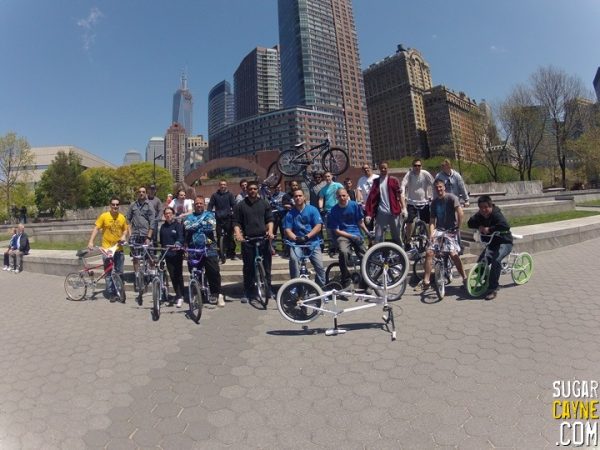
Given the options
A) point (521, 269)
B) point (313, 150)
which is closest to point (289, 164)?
point (313, 150)

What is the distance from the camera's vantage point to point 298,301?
4867mm

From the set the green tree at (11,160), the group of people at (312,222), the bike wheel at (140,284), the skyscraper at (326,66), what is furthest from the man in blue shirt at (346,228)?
the skyscraper at (326,66)

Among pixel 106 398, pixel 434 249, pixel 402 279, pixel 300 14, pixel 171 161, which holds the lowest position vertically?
pixel 106 398

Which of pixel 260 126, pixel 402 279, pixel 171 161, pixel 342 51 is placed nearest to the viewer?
pixel 402 279

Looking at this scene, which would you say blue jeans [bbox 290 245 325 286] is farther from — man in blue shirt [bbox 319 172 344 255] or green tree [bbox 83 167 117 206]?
green tree [bbox 83 167 117 206]

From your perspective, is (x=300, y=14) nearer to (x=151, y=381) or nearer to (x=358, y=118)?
(x=358, y=118)

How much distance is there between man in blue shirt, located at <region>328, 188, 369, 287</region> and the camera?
5793 millimetres

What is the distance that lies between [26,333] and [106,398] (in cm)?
355

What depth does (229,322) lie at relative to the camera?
5453 millimetres

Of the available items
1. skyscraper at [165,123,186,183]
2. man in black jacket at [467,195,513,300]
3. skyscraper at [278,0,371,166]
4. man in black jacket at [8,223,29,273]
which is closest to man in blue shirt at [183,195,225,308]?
man in black jacket at [467,195,513,300]

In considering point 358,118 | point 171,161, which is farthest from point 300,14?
point 171,161

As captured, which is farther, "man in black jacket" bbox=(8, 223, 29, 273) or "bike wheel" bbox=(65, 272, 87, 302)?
"man in black jacket" bbox=(8, 223, 29, 273)

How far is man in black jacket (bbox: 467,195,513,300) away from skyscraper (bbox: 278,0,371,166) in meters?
118

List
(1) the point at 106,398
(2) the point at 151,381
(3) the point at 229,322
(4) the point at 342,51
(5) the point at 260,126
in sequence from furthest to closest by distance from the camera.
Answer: (4) the point at 342,51 < (5) the point at 260,126 < (3) the point at 229,322 < (2) the point at 151,381 < (1) the point at 106,398
